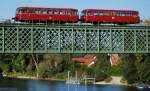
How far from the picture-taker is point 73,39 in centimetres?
5384

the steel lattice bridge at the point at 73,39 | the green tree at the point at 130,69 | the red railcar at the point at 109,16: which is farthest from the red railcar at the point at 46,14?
the green tree at the point at 130,69

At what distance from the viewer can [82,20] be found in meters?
54.7

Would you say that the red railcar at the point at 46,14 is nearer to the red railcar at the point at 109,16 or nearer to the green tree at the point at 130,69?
the red railcar at the point at 109,16

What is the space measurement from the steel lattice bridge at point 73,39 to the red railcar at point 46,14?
80 centimetres

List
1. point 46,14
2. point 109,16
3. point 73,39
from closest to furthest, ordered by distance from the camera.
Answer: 1. point 46,14
2. point 73,39
3. point 109,16

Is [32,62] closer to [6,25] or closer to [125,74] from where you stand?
[125,74]

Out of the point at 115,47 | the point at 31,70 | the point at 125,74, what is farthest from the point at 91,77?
the point at 115,47

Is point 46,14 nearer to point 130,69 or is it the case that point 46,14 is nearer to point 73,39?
point 73,39

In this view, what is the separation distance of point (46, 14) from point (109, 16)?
23.4ft

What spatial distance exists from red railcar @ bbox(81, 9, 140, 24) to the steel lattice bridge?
2.63 ft

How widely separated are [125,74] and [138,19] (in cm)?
2981

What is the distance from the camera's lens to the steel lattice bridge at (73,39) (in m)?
52.7

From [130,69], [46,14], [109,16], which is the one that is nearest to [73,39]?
[46,14]

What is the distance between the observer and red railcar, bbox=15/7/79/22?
5212cm
